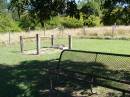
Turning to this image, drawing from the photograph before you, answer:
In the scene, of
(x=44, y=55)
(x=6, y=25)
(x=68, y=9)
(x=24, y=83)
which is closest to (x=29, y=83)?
(x=24, y=83)

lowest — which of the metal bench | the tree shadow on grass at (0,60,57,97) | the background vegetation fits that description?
the tree shadow on grass at (0,60,57,97)

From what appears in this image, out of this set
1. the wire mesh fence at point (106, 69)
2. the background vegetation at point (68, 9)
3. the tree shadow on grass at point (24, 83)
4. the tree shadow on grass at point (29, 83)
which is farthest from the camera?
the tree shadow on grass at point (24, 83)

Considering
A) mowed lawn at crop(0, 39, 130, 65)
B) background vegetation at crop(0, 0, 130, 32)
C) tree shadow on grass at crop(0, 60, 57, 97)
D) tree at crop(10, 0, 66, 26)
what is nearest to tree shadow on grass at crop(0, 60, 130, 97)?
tree shadow on grass at crop(0, 60, 57, 97)

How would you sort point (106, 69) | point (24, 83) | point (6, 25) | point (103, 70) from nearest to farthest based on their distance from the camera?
point (106, 69) < point (103, 70) < point (24, 83) < point (6, 25)

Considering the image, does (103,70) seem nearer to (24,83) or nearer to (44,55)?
(24,83)

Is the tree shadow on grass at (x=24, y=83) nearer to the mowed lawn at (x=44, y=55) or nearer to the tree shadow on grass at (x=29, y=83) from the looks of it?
the tree shadow on grass at (x=29, y=83)

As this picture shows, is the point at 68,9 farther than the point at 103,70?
No

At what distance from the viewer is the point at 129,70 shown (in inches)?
302

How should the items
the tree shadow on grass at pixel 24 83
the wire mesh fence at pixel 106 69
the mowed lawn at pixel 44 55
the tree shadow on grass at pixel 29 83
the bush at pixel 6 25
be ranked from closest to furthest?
the wire mesh fence at pixel 106 69
the tree shadow on grass at pixel 29 83
the tree shadow on grass at pixel 24 83
the mowed lawn at pixel 44 55
the bush at pixel 6 25

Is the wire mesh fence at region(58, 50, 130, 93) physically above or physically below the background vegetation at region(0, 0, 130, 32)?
below

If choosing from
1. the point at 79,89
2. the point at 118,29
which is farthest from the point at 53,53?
the point at 118,29

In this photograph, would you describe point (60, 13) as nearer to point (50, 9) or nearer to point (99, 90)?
point (50, 9)

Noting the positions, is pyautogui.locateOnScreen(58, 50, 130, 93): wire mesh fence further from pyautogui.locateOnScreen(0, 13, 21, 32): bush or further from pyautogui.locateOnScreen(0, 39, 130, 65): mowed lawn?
pyautogui.locateOnScreen(0, 13, 21, 32): bush

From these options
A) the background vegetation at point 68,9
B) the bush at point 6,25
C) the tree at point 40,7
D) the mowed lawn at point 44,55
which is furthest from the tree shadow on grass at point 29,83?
the bush at point 6,25
